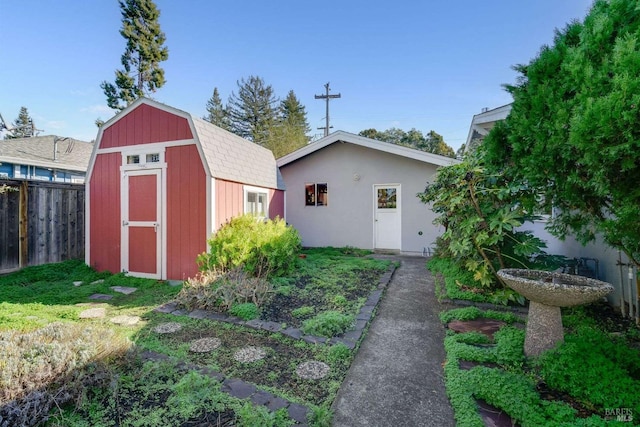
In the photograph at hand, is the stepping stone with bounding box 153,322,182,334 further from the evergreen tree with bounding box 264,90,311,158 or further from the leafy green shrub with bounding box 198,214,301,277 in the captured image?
the evergreen tree with bounding box 264,90,311,158

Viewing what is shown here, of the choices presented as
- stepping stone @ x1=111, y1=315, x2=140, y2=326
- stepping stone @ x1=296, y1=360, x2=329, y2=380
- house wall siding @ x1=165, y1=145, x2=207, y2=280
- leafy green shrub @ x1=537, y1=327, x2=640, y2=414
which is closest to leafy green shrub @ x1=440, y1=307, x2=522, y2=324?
leafy green shrub @ x1=537, y1=327, x2=640, y2=414

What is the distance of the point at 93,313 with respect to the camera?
3.97 m

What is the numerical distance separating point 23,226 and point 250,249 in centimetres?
541

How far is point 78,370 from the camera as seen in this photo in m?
2.02

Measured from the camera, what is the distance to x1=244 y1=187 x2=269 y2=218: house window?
6.74 metres

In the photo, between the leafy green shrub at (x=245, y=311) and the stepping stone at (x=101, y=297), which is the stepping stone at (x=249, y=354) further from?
the stepping stone at (x=101, y=297)

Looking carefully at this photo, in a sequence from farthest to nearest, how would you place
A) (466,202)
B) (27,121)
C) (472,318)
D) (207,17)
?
(27,121), (207,17), (466,202), (472,318)

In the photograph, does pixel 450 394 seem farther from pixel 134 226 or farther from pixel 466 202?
pixel 134 226

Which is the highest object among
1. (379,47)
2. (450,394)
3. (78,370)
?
(379,47)

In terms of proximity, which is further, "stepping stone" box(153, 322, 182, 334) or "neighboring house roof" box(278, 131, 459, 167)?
"neighboring house roof" box(278, 131, 459, 167)

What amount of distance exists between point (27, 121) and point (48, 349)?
49.7 meters

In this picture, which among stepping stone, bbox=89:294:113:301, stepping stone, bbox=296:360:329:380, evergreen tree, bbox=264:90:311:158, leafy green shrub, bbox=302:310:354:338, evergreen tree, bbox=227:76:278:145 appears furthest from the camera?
evergreen tree, bbox=227:76:278:145

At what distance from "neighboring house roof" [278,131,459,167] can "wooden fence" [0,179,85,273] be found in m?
5.62

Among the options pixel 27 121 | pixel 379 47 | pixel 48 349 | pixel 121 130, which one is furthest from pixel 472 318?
pixel 27 121
